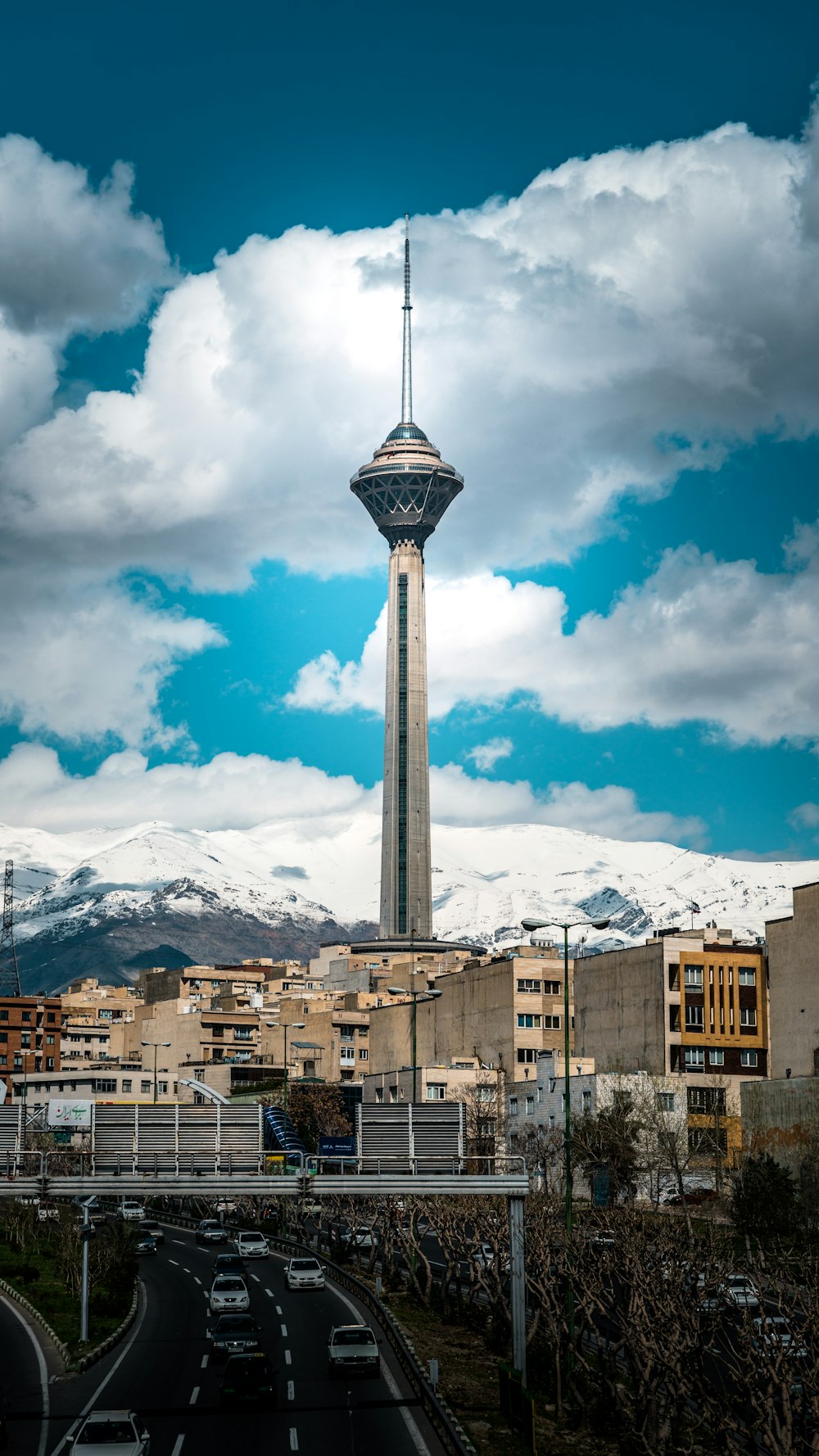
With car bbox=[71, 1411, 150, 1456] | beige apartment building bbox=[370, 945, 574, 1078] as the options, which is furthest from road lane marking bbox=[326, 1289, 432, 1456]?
beige apartment building bbox=[370, 945, 574, 1078]

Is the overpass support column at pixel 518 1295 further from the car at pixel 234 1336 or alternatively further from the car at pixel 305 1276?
the car at pixel 305 1276

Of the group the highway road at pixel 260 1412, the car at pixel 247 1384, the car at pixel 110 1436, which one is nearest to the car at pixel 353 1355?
the highway road at pixel 260 1412

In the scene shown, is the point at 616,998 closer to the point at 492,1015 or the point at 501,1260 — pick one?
the point at 492,1015

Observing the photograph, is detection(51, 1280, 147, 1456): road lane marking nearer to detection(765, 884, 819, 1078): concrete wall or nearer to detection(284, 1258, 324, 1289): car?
detection(284, 1258, 324, 1289): car

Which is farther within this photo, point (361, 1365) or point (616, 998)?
point (616, 998)

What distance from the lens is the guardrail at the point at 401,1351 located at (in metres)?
44.3

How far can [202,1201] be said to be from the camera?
140m

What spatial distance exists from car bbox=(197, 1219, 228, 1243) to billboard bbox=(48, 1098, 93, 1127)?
54333 millimetres

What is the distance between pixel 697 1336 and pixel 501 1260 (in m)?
25.9

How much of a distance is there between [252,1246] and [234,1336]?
142 ft

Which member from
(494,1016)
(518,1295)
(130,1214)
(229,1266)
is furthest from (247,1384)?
(494,1016)

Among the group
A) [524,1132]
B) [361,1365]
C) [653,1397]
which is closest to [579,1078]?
[524,1132]

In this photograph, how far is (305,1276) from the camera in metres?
83.5

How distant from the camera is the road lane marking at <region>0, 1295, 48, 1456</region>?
155 ft
